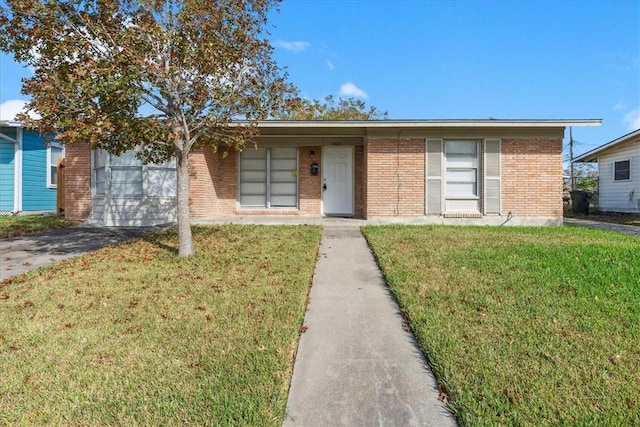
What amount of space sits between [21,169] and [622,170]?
82.6 ft

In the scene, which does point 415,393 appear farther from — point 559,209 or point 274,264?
point 559,209

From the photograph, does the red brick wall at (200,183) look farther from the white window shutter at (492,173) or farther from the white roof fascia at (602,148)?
the white roof fascia at (602,148)

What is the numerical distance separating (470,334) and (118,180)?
10583 millimetres

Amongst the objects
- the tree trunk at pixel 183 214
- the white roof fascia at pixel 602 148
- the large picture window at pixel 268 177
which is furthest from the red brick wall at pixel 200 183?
the white roof fascia at pixel 602 148

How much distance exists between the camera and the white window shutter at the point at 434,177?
1041 centimetres

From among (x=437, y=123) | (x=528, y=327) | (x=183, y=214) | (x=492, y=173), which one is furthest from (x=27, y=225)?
(x=492, y=173)

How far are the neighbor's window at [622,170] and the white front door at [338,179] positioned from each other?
13125mm

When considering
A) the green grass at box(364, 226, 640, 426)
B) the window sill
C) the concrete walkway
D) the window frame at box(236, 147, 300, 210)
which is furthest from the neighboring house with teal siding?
the green grass at box(364, 226, 640, 426)

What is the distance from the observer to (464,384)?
2342 mm

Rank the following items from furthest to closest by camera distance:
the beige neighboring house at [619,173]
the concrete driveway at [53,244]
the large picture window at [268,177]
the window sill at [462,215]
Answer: the beige neighboring house at [619,173]
the large picture window at [268,177]
the window sill at [462,215]
the concrete driveway at [53,244]

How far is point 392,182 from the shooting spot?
34.0ft

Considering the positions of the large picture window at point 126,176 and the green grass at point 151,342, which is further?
the large picture window at point 126,176

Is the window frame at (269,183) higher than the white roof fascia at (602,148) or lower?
lower

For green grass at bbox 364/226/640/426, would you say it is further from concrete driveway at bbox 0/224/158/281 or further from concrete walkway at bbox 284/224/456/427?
concrete driveway at bbox 0/224/158/281
